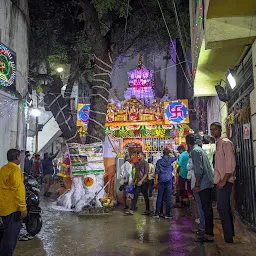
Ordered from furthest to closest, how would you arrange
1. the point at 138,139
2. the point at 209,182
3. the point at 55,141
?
the point at 55,141
the point at 138,139
the point at 209,182

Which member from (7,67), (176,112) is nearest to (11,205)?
(7,67)

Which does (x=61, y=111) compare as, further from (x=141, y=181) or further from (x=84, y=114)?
(x=84, y=114)

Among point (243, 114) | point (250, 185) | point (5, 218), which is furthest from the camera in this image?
point (243, 114)

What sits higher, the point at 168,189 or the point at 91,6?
the point at 91,6

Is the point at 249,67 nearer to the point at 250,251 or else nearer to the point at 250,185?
the point at 250,185

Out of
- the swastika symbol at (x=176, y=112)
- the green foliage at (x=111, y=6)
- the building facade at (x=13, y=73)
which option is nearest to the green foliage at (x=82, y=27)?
the green foliage at (x=111, y=6)

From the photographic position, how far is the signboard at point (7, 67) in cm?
786

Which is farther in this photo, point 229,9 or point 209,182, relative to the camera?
point 209,182

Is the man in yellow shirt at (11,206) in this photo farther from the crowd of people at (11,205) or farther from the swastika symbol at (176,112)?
the swastika symbol at (176,112)

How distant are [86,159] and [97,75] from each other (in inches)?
115

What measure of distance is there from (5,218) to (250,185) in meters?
4.31

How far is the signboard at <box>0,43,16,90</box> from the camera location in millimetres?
7863

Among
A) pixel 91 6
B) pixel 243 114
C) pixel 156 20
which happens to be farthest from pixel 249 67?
pixel 156 20

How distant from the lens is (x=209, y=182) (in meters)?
5.12
